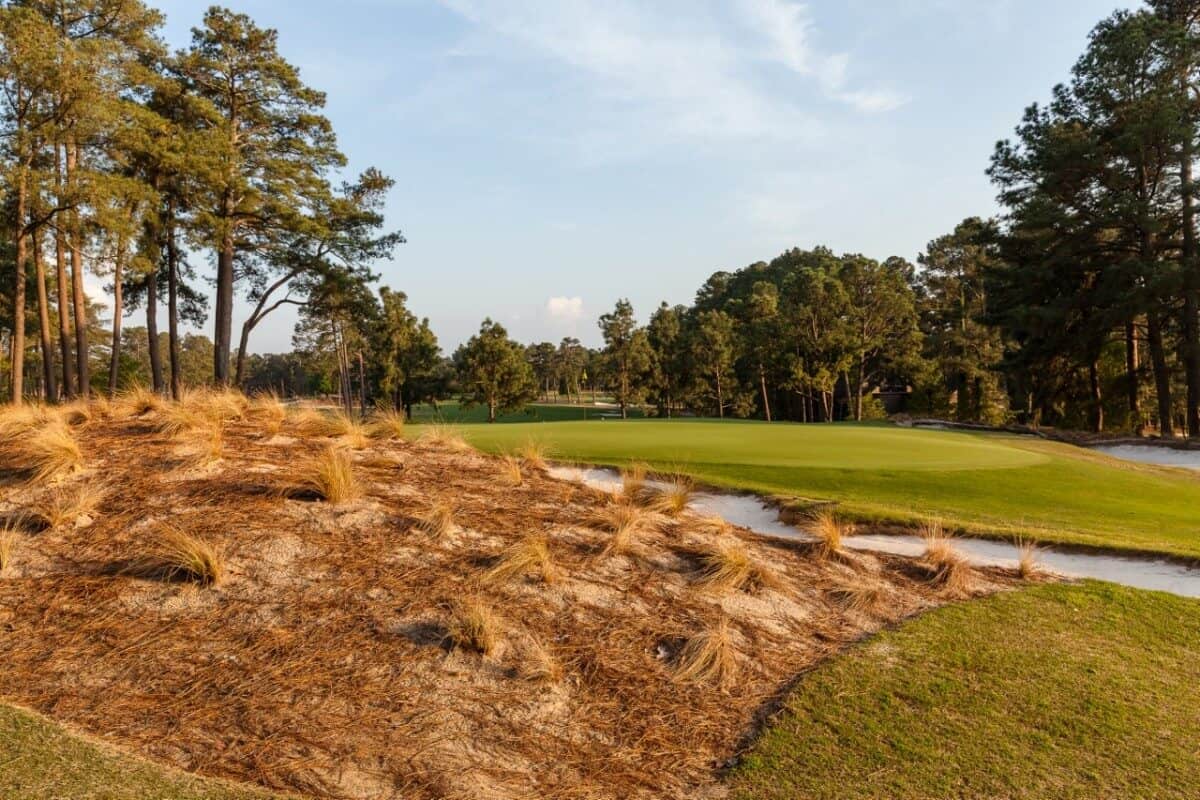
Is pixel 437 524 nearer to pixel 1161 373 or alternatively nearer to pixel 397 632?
pixel 397 632

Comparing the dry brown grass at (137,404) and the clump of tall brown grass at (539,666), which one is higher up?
the dry brown grass at (137,404)

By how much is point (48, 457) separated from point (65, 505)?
809 millimetres

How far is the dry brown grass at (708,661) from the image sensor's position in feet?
12.1

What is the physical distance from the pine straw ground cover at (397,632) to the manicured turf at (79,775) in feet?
0.47

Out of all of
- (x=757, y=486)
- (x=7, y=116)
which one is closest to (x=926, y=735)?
(x=757, y=486)

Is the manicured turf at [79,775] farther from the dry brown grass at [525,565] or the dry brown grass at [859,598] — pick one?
the dry brown grass at [859,598]

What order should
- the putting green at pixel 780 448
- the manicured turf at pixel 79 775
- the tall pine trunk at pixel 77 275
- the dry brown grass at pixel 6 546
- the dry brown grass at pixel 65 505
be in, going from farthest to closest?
the tall pine trunk at pixel 77 275
the putting green at pixel 780 448
the dry brown grass at pixel 65 505
the dry brown grass at pixel 6 546
the manicured turf at pixel 79 775

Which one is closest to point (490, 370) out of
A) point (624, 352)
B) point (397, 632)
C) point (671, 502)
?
point (624, 352)

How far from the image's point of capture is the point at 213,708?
3.02m

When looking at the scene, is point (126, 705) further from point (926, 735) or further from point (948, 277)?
point (948, 277)

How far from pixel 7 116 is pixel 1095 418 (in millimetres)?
40378

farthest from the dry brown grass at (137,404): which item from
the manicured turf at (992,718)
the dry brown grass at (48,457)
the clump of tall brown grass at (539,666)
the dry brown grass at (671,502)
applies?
the manicured turf at (992,718)

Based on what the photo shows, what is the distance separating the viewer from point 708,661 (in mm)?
3812

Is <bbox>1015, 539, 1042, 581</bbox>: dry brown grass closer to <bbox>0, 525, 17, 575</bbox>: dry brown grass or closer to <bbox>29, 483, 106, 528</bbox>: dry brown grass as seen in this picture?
<bbox>29, 483, 106, 528</bbox>: dry brown grass
